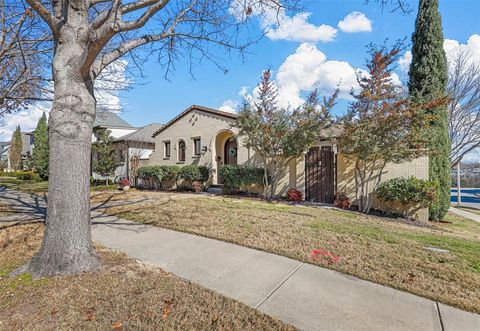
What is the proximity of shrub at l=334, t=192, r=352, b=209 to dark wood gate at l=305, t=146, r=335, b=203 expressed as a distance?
0.44m

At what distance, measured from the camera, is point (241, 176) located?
12875mm

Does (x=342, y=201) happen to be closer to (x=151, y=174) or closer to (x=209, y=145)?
(x=209, y=145)

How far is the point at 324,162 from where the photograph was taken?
445 inches

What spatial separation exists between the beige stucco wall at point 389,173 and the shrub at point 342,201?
0.73ft

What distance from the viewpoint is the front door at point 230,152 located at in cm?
1622

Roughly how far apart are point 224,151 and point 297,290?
45.8 feet

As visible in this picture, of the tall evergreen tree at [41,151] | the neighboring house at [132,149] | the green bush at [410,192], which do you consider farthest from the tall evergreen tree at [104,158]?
the green bush at [410,192]

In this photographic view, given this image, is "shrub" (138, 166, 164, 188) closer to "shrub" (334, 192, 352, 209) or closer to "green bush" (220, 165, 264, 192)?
"green bush" (220, 165, 264, 192)

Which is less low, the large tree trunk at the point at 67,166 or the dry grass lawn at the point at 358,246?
the large tree trunk at the point at 67,166

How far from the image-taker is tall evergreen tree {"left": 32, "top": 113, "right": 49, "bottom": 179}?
2570 centimetres

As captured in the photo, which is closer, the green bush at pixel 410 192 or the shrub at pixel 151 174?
the green bush at pixel 410 192

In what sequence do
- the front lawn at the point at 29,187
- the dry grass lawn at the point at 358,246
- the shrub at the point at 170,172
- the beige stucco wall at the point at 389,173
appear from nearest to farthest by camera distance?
the dry grass lawn at the point at 358,246, the beige stucco wall at the point at 389,173, the front lawn at the point at 29,187, the shrub at the point at 170,172

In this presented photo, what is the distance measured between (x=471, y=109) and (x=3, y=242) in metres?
22.0

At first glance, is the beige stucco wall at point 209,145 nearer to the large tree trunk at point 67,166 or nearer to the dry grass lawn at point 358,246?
the dry grass lawn at point 358,246
